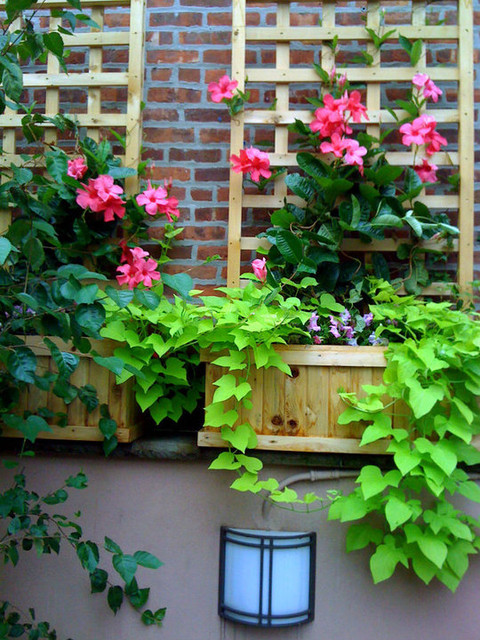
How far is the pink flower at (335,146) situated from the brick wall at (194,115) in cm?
38

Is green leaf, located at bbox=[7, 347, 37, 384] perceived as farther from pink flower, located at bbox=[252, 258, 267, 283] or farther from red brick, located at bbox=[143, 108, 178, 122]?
red brick, located at bbox=[143, 108, 178, 122]

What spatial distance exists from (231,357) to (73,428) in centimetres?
53

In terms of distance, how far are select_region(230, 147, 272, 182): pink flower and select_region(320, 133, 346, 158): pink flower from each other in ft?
0.60

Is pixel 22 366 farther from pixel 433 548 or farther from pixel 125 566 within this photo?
pixel 433 548

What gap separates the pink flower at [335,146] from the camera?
1.89 meters

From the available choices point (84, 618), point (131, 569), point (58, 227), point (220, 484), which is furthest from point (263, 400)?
point (58, 227)

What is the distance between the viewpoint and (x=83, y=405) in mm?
1741

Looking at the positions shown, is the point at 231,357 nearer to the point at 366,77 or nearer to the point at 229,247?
the point at 229,247

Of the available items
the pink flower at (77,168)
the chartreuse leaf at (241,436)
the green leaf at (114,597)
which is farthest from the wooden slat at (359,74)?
the green leaf at (114,597)

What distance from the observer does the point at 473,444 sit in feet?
5.21

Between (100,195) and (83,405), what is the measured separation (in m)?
0.66

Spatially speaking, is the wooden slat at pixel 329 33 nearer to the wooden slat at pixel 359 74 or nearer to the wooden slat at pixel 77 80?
the wooden slat at pixel 359 74

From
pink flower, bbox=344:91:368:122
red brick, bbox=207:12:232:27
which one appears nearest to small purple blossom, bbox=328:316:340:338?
pink flower, bbox=344:91:368:122

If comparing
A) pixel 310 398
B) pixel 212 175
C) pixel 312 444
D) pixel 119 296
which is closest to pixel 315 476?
pixel 312 444
